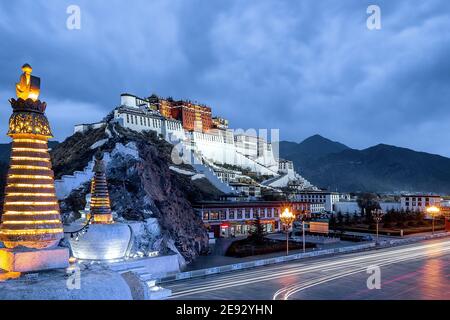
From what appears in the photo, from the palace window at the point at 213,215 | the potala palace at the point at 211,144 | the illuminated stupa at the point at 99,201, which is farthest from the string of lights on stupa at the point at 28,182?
the potala palace at the point at 211,144

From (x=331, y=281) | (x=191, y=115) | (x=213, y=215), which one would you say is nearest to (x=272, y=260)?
(x=331, y=281)

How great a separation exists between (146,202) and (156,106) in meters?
86.0

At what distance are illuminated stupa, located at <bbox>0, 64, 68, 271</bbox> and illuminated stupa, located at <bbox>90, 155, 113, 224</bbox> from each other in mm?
13003

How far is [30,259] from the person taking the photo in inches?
605

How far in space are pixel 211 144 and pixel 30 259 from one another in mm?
104005

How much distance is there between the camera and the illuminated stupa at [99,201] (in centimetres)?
2961

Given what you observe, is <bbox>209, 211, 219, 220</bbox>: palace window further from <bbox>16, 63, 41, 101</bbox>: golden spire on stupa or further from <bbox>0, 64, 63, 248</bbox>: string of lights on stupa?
<bbox>16, 63, 41, 101</bbox>: golden spire on stupa

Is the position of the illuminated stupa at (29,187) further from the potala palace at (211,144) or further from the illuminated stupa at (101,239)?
the potala palace at (211,144)

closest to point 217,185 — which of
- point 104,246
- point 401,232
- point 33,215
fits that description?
point 401,232

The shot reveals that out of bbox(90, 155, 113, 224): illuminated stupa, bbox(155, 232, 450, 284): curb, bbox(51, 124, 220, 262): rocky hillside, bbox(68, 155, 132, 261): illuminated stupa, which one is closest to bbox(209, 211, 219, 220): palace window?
bbox(51, 124, 220, 262): rocky hillside

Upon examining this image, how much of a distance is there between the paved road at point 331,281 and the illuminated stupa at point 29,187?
10.9 metres

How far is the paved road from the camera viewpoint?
25.6m
